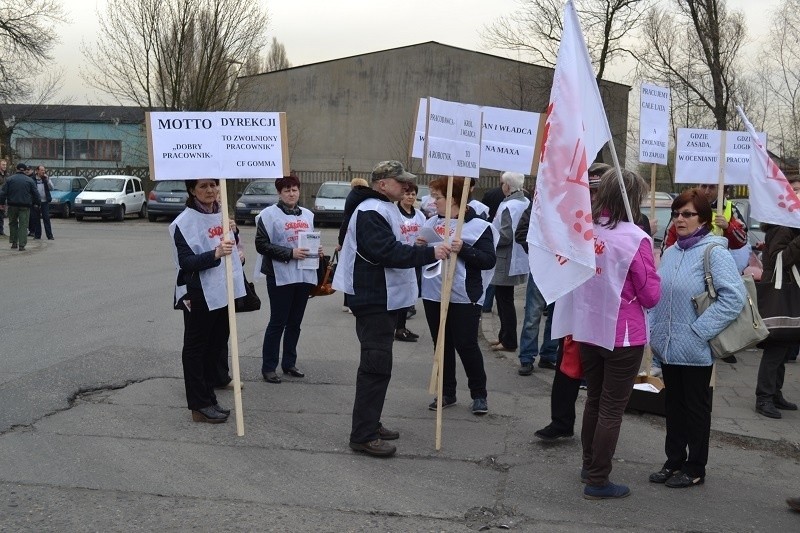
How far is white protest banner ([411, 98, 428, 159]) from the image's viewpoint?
21.3ft

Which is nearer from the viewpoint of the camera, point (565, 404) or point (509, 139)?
point (565, 404)

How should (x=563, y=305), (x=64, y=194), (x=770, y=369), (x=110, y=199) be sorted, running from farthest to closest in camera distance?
1. (x=64, y=194)
2. (x=110, y=199)
3. (x=770, y=369)
4. (x=563, y=305)

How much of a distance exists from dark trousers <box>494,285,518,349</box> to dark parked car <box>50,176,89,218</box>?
87.8ft

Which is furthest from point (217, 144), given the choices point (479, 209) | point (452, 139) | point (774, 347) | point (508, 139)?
point (774, 347)

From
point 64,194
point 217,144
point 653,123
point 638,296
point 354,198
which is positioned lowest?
point 64,194

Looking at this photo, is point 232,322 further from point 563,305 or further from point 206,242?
Answer: point 563,305

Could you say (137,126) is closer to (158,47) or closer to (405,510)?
(158,47)

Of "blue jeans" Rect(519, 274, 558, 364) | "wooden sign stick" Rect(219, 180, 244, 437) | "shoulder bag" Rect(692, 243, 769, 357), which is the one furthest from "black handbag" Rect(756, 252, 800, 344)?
"wooden sign stick" Rect(219, 180, 244, 437)

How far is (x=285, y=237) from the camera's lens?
26.4 feet

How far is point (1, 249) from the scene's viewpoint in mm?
20172

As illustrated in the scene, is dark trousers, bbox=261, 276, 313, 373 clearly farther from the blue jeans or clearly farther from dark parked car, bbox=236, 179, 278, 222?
dark parked car, bbox=236, 179, 278, 222

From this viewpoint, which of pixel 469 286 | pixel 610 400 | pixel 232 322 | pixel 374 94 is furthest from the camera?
pixel 374 94

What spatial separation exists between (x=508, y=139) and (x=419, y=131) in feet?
2.66

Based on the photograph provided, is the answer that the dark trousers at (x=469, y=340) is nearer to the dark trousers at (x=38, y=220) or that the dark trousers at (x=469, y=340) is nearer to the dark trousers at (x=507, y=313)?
the dark trousers at (x=507, y=313)
